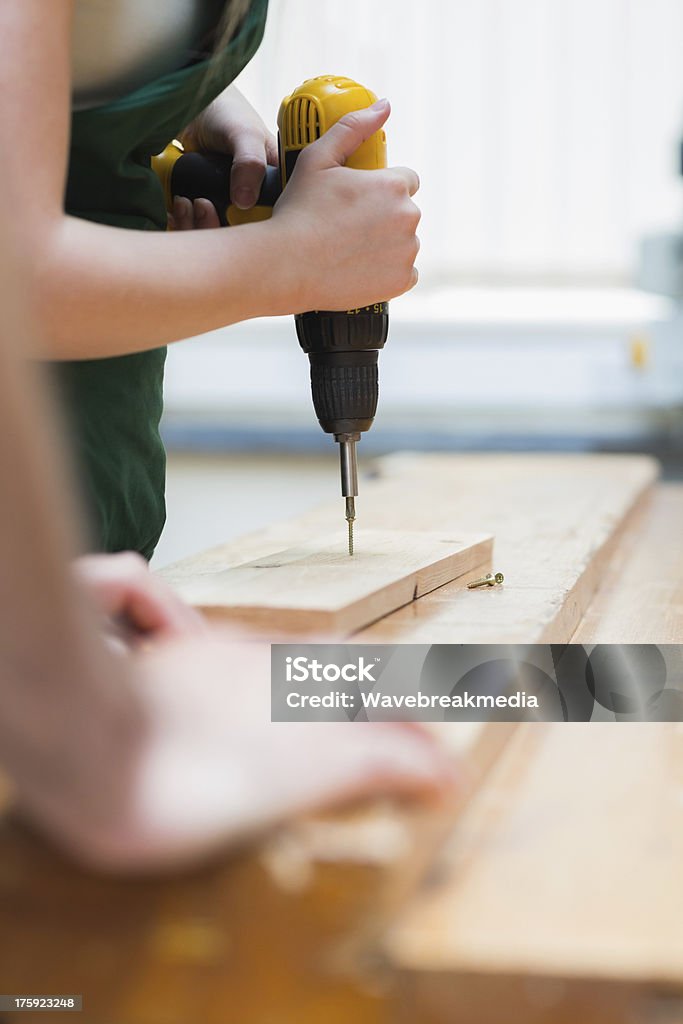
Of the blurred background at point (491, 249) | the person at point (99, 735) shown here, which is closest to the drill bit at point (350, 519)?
the person at point (99, 735)

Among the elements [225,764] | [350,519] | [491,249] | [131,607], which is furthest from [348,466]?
[491,249]

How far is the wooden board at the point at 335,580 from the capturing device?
0.61m

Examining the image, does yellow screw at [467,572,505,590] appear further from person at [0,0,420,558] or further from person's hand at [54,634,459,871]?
person's hand at [54,634,459,871]

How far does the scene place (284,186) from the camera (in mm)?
833

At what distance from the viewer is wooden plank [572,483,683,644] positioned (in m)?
0.77

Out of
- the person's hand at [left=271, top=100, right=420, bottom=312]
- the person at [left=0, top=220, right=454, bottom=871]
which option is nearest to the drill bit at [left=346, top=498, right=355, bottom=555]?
the person's hand at [left=271, top=100, right=420, bottom=312]

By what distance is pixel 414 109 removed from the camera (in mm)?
2150

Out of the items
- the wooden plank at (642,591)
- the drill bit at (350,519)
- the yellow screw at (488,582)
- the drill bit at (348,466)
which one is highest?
the drill bit at (348,466)

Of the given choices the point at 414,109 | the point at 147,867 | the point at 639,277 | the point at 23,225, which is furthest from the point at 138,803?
the point at 414,109

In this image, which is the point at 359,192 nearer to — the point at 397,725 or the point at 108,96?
the point at 108,96

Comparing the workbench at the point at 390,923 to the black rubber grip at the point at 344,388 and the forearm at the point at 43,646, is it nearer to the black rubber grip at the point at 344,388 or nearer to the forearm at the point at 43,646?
the forearm at the point at 43,646

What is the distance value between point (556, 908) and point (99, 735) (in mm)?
164

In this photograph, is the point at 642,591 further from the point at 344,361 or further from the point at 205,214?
the point at 205,214

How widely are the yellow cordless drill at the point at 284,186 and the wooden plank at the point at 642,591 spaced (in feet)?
0.63
